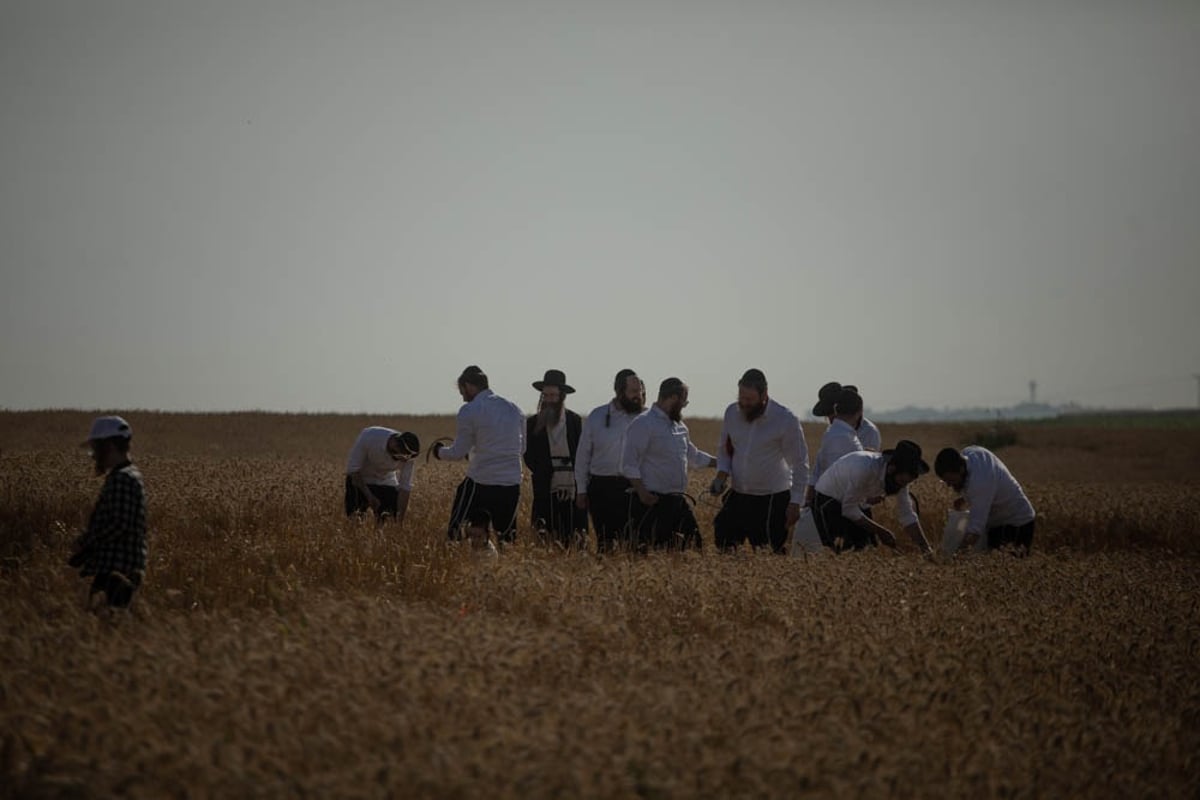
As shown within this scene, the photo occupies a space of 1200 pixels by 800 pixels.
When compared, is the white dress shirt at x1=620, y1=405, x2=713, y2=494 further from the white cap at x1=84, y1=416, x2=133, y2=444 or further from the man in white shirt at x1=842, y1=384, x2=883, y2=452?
the white cap at x1=84, y1=416, x2=133, y2=444

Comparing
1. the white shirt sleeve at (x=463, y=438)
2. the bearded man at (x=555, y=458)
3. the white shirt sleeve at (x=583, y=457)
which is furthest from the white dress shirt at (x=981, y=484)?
the white shirt sleeve at (x=463, y=438)

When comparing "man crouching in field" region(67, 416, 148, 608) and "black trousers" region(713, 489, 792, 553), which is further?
"black trousers" region(713, 489, 792, 553)

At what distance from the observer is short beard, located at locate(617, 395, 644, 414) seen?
1172cm

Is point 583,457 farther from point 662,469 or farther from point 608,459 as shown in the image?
point 662,469

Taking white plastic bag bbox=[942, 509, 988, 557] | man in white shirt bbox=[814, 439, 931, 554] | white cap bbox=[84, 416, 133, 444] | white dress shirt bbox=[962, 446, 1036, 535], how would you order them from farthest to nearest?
white plastic bag bbox=[942, 509, 988, 557]
white dress shirt bbox=[962, 446, 1036, 535]
man in white shirt bbox=[814, 439, 931, 554]
white cap bbox=[84, 416, 133, 444]

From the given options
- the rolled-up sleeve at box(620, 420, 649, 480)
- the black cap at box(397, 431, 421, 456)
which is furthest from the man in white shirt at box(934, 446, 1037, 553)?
the black cap at box(397, 431, 421, 456)

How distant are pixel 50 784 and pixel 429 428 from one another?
40.1m

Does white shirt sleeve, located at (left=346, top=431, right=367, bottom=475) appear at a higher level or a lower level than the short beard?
lower

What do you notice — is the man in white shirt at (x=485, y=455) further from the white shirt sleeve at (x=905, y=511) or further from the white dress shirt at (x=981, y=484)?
the white dress shirt at (x=981, y=484)

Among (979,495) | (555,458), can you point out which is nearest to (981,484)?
(979,495)

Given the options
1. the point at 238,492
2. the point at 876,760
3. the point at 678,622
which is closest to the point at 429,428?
the point at 238,492

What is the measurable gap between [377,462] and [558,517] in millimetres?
1847

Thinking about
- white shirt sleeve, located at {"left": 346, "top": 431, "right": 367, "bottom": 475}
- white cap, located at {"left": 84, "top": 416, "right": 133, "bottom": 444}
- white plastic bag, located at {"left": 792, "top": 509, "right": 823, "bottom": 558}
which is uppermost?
white cap, located at {"left": 84, "top": 416, "right": 133, "bottom": 444}

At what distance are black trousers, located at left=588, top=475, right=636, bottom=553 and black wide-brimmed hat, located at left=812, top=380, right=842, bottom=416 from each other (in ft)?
6.50
